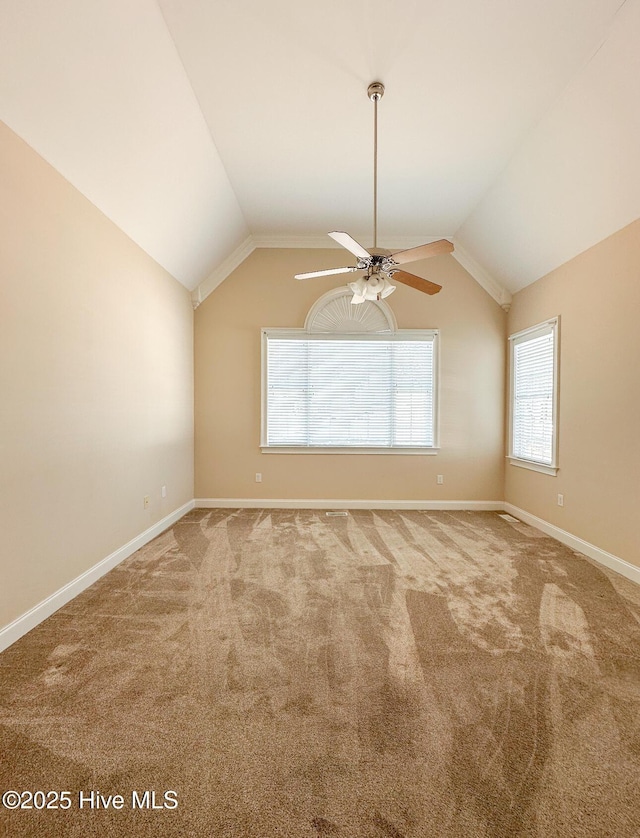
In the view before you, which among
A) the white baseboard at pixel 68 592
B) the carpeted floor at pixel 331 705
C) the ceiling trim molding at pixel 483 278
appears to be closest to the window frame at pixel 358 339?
the ceiling trim molding at pixel 483 278

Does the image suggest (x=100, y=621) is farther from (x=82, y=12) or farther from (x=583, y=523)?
(x=583, y=523)

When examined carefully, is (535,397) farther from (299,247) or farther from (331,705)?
(331,705)

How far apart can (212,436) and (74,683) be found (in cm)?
→ 347

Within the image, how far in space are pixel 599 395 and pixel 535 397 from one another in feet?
3.42

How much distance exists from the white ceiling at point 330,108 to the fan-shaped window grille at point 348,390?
5.03 feet

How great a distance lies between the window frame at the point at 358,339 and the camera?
5.12 metres

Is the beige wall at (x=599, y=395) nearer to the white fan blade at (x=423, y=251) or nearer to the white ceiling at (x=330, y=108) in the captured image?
the white ceiling at (x=330, y=108)

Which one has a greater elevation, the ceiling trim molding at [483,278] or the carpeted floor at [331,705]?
the ceiling trim molding at [483,278]

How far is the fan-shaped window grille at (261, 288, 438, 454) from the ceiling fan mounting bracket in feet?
8.21

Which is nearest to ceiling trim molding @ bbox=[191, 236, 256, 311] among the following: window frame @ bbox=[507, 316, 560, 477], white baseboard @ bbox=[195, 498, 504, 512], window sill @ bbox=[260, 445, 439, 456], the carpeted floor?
window sill @ bbox=[260, 445, 439, 456]

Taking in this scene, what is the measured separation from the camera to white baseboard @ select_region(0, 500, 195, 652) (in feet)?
7.16

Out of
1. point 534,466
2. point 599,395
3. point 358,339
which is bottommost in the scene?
point 534,466

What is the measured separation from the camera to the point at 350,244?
2.44 metres

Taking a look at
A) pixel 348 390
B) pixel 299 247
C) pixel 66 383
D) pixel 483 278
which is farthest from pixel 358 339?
pixel 66 383
